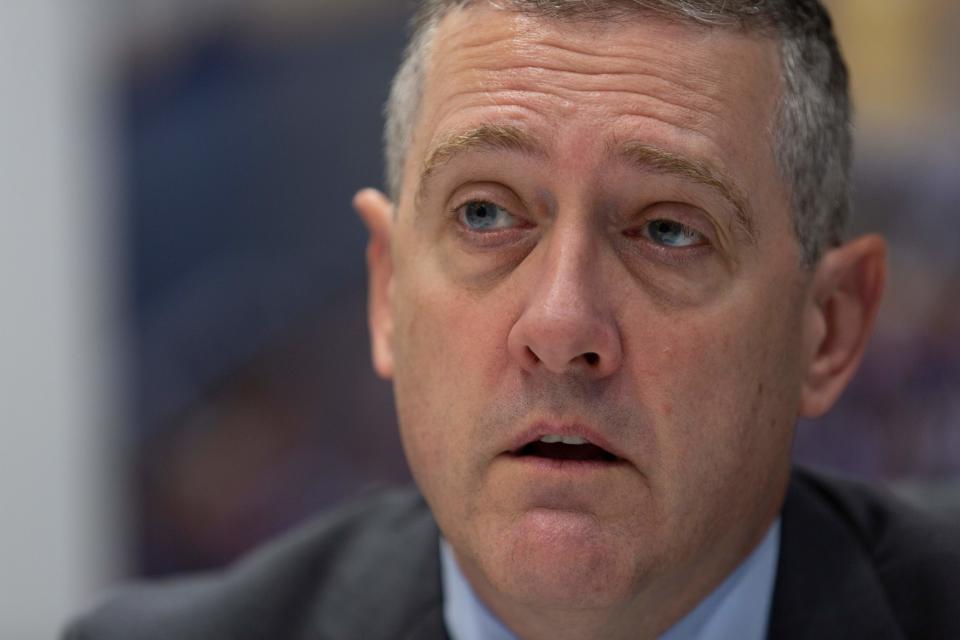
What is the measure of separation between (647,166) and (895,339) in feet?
6.80

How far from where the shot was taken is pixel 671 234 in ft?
5.82

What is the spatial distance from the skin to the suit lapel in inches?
8.5

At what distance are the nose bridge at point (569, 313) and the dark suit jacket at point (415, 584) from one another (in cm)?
67

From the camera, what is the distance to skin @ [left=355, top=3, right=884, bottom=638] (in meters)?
1.69

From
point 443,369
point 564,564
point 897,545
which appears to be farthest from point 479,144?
point 897,545

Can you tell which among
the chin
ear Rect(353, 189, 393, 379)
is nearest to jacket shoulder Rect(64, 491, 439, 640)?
ear Rect(353, 189, 393, 379)

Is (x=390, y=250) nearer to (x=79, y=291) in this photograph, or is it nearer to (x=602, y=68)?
(x=602, y=68)

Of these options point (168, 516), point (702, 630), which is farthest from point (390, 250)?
point (168, 516)

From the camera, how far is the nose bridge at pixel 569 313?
5.36 feet

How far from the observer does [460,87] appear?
1854 mm

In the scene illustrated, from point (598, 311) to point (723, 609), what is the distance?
0.62 metres

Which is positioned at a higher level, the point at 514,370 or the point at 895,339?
the point at 514,370

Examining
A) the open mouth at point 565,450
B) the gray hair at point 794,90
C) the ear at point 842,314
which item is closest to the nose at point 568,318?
the open mouth at point 565,450

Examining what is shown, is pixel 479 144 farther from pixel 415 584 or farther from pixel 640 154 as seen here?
pixel 415 584
